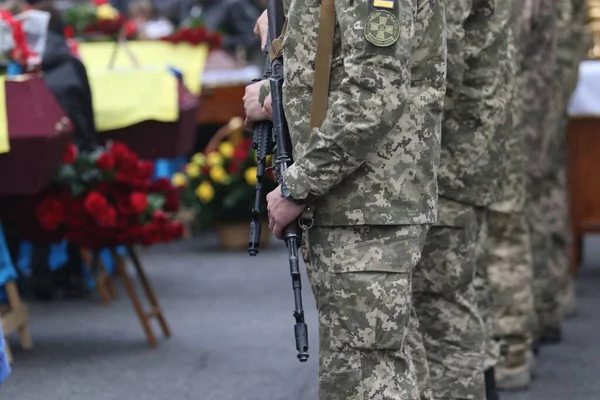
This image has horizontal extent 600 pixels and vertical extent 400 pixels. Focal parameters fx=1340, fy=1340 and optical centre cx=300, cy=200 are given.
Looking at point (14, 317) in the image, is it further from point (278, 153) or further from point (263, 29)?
point (278, 153)

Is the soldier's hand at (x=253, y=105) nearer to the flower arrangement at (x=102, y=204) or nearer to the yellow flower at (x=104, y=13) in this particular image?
the flower arrangement at (x=102, y=204)

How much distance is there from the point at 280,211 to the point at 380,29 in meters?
0.57

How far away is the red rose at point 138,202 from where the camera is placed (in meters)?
7.07

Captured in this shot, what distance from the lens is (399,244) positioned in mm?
3705

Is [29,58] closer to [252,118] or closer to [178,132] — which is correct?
[178,132]

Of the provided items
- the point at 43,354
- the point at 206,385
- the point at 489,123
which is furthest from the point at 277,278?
the point at 489,123

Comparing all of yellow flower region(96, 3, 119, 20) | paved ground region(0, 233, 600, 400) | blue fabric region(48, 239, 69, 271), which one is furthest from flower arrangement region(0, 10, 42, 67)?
yellow flower region(96, 3, 119, 20)

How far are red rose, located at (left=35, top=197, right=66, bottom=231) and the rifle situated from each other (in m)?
3.25

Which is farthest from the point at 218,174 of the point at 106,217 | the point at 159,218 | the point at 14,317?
the point at 14,317

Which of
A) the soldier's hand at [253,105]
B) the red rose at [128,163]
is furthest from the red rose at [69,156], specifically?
the soldier's hand at [253,105]

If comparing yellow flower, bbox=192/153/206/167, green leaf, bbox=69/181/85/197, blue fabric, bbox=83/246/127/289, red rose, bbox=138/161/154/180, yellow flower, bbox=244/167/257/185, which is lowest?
blue fabric, bbox=83/246/127/289

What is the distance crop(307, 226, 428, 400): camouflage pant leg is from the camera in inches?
144

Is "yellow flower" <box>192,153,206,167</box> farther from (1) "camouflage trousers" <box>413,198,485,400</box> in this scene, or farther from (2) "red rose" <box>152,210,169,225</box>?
(1) "camouflage trousers" <box>413,198,485,400</box>

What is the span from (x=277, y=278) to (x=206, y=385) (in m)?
3.80
